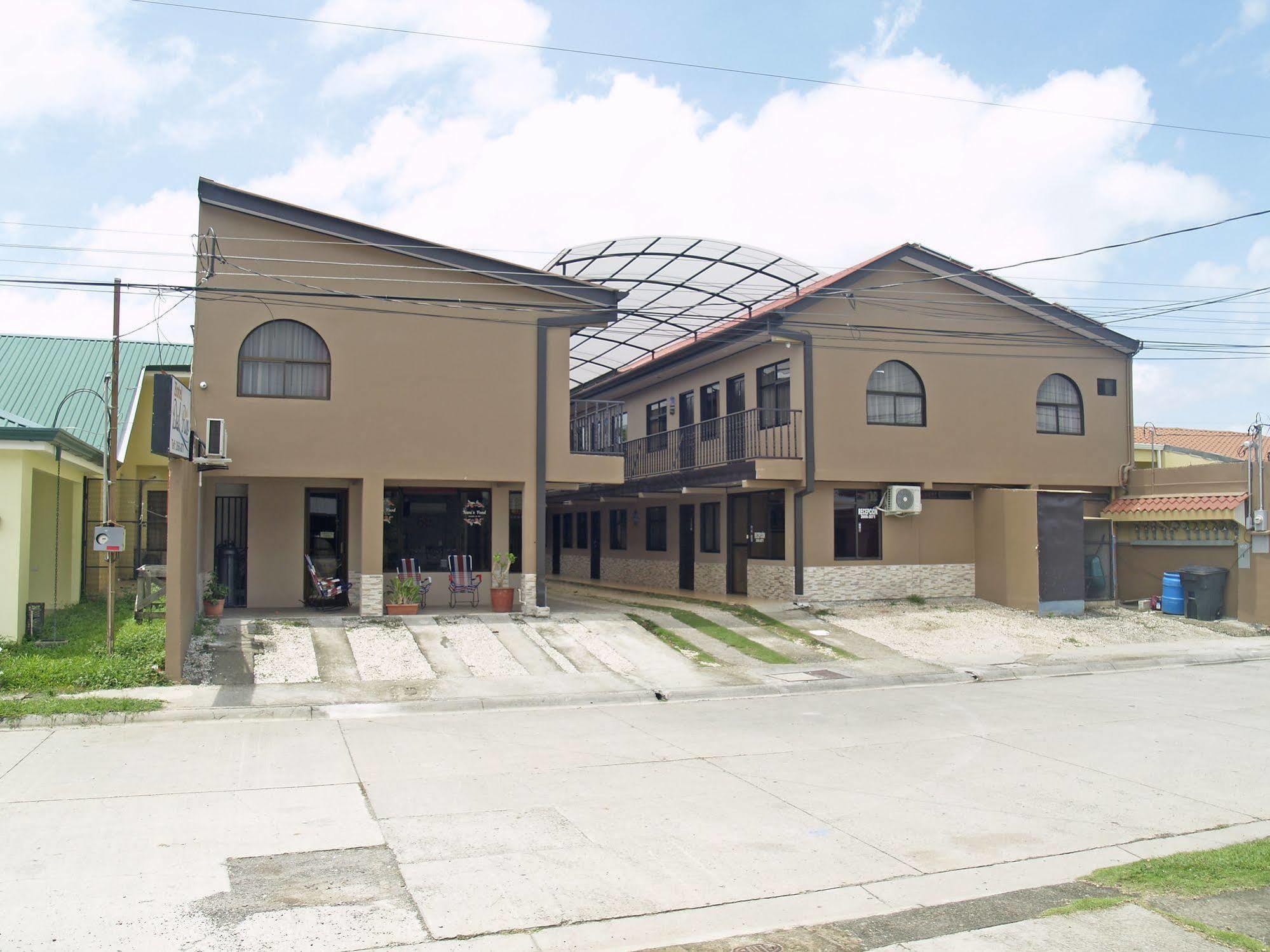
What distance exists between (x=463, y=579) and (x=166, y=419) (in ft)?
26.4

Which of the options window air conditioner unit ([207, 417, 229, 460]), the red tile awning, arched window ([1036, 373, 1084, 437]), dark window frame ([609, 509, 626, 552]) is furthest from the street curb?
dark window frame ([609, 509, 626, 552])

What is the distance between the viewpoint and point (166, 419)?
41.0 ft

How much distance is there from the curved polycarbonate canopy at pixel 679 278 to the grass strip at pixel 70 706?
36.2 feet

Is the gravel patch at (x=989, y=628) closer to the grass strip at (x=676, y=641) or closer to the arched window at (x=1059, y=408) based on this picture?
the grass strip at (x=676, y=641)

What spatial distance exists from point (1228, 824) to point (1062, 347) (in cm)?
1794

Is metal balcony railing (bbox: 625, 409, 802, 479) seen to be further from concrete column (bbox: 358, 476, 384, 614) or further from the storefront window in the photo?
concrete column (bbox: 358, 476, 384, 614)

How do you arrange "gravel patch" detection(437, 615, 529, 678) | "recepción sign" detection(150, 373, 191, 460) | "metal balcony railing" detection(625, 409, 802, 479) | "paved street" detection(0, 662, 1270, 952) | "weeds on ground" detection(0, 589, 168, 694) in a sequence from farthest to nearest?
"metal balcony railing" detection(625, 409, 802, 479)
"gravel patch" detection(437, 615, 529, 678)
"recepción sign" detection(150, 373, 191, 460)
"weeds on ground" detection(0, 589, 168, 694)
"paved street" detection(0, 662, 1270, 952)

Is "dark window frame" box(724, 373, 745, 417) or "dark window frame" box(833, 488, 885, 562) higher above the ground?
"dark window frame" box(724, 373, 745, 417)

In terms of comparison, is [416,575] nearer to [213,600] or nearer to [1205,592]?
[213,600]

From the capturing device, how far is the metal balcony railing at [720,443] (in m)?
21.8

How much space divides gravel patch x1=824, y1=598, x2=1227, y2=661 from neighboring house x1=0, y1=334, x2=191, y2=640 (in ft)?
43.4

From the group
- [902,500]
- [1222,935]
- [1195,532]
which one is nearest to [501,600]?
[902,500]

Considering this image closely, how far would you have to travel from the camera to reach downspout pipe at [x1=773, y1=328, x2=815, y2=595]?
831 inches

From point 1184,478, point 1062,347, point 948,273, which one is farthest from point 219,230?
point 1184,478
